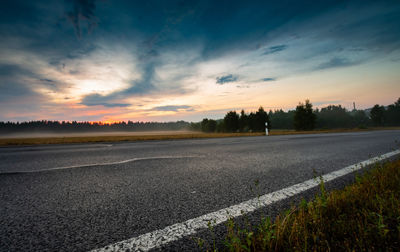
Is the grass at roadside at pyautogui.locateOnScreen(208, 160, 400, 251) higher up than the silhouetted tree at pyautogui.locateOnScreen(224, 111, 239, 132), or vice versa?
the silhouetted tree at pyautogui.locateOnScreen(224, 111, 239, 132)

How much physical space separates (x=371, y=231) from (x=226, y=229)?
1.04m

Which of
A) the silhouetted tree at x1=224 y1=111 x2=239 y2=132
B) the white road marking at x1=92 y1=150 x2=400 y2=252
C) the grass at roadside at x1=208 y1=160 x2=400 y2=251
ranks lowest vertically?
the white road marking at x1=92 y1=150 x2=400 y2=252

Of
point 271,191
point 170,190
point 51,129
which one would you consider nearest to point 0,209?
point 170,190

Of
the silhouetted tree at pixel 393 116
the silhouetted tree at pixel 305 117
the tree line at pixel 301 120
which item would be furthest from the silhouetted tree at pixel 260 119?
the silhouetted tree at pixel 393 116

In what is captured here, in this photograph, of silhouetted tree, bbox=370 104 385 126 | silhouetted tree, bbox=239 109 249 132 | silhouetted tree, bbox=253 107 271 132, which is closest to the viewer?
silhouetted tree, bbox=253 107 271 132

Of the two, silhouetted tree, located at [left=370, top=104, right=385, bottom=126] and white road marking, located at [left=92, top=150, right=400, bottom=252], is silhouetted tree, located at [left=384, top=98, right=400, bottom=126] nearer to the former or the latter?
silhouetted tree, located at [left=370, top=104, right=385, bottom=126]

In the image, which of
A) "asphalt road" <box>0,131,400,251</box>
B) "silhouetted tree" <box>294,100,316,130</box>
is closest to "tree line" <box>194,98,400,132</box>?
"silhouetted tree" <box>294,100,316,130</box>

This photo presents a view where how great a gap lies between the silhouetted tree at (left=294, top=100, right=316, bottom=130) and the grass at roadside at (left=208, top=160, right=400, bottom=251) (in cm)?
5088

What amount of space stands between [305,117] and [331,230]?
51781 mm

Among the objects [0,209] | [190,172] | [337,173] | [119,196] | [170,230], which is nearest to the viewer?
[170,230]

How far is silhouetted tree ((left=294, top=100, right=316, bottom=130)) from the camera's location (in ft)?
153

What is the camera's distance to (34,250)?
135 centimetres

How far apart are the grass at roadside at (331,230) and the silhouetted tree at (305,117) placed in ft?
167

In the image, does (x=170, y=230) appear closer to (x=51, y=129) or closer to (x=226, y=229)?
(x=226, y=229)
